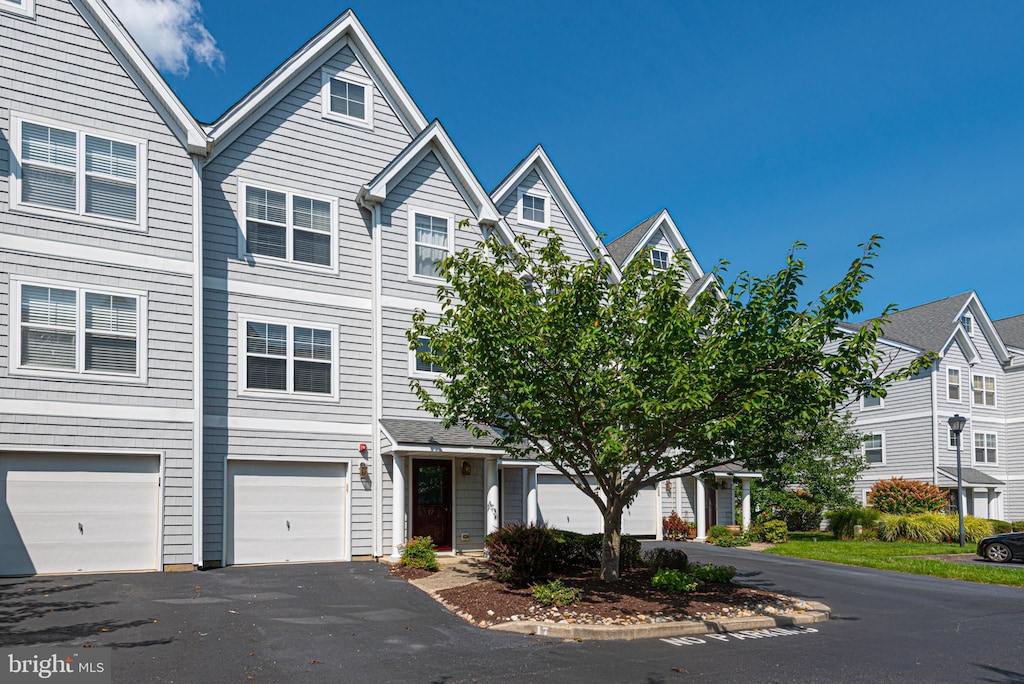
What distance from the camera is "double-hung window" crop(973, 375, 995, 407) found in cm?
3975

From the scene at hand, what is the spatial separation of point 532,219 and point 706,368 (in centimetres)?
1520

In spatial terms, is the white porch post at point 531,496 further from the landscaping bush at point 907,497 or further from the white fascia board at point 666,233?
the landscaping bush at point 907,497

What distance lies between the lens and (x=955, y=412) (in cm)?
3822

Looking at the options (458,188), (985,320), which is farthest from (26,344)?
(985,320)

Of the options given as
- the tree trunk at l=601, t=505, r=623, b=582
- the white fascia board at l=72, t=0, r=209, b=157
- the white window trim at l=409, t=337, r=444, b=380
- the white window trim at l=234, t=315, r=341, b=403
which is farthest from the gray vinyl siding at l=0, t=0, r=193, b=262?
the tree trunk at l=601, t=505, r=623, b=582

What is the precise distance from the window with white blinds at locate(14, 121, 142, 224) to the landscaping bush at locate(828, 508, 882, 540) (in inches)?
1085

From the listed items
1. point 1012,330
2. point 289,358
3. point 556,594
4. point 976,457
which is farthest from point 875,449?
point 556,594

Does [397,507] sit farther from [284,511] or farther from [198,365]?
[198,365]

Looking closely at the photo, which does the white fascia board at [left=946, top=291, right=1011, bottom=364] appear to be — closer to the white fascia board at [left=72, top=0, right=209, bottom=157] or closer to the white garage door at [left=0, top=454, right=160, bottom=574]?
the white fascia board at [left=72, top=0, right=209, bottom=157]

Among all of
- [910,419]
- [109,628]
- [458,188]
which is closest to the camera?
[109,628]

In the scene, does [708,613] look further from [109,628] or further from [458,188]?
[458,188]

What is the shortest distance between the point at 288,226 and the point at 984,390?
118 ft

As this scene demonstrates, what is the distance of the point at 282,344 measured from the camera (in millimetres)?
19188

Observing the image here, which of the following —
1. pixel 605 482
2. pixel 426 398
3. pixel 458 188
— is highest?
pixel 458 188
